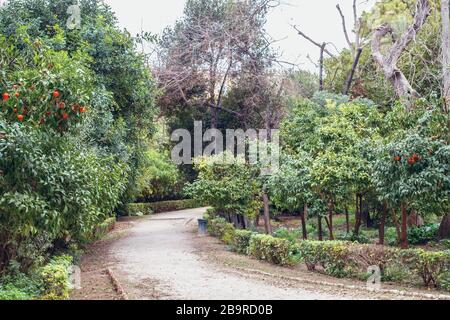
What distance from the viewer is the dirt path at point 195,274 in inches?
338

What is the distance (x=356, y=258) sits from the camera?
10539mm

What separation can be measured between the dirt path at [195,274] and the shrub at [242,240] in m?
0.43

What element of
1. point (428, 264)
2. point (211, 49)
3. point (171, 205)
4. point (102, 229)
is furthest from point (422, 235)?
point (171, 205)

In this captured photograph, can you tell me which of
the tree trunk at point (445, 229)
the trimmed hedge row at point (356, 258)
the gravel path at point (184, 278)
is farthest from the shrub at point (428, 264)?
the tree trunk at point (445, 229)

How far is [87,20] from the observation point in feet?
46.5

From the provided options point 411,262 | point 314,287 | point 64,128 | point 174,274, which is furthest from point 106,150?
point 411,262

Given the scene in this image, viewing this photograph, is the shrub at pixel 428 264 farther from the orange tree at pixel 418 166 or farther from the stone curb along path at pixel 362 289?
the orange tree at pixel 418 166

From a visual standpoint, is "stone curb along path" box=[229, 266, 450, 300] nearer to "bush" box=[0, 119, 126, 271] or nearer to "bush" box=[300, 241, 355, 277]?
"bush" box=[300, 241, 355, 277]

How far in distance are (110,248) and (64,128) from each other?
9446 millimetres

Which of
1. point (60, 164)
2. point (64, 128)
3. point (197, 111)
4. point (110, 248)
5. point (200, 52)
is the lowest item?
point (110, 248)

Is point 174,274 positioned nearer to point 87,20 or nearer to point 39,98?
point 39,98

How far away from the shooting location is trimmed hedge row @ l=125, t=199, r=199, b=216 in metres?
30.6

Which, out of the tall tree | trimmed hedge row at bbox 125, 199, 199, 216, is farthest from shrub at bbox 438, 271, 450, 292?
trimmed hedge row at bbox 125, 199, 199, 216

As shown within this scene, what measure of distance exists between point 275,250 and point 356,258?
2.61 m
